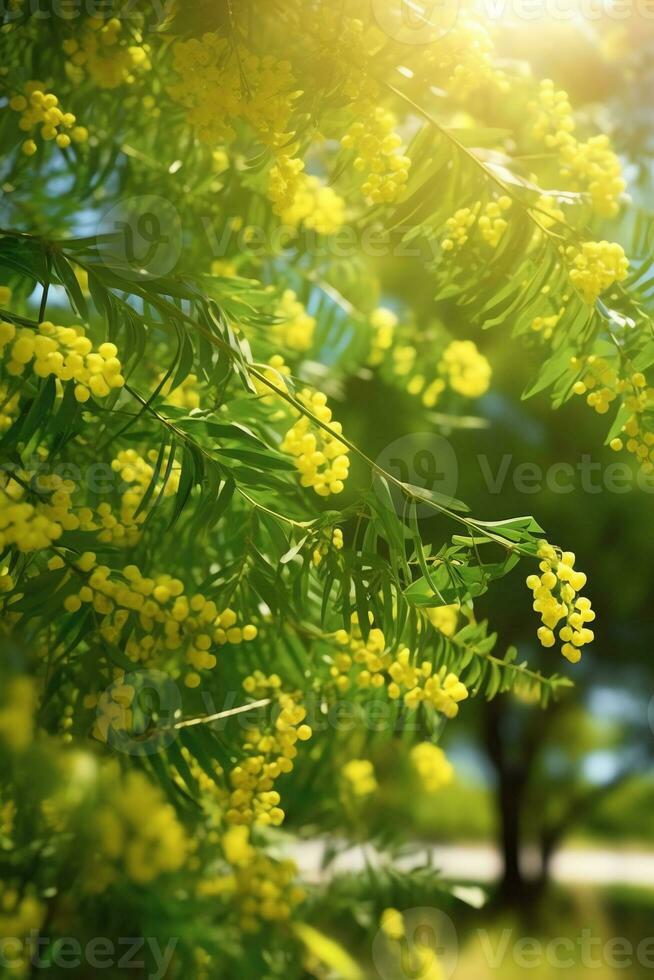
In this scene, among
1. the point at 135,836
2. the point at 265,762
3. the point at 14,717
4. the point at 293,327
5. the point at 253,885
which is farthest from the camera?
the point at 293,327

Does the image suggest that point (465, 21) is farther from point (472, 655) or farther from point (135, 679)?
point (135, 679)

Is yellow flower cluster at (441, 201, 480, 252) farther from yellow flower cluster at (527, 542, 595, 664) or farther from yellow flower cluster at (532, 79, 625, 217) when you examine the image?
yellow flower cluster at (527, 542, 595, 664)

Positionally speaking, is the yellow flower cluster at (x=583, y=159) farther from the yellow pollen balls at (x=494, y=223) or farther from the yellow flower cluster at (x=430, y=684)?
the yellow flower cluster at (x=430, y=684)

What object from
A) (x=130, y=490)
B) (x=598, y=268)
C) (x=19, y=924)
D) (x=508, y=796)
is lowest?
(x=508, y=796)

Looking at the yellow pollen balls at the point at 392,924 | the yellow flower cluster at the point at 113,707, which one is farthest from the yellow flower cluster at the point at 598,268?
the yellow pollen balls at the point at 392,924

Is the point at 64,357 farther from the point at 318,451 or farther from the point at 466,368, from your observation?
the point at 466,368

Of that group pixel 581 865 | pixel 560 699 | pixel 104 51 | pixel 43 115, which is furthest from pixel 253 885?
pixel 581 865
